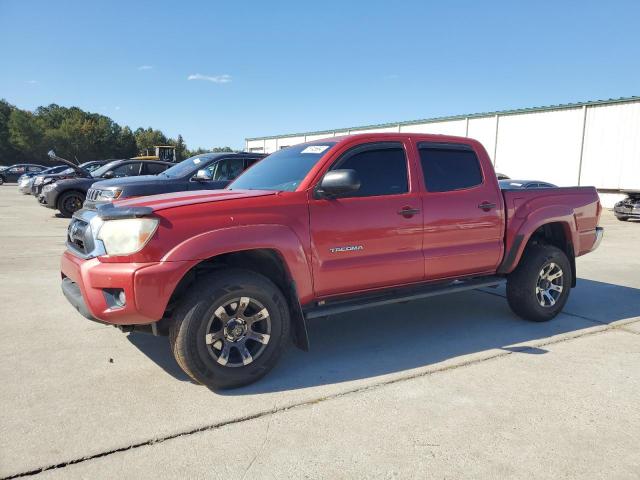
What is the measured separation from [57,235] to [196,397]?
29.8ft

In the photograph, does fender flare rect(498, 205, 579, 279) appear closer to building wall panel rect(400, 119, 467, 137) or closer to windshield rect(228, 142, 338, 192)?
windshield rect(228, 142, 338, 192)

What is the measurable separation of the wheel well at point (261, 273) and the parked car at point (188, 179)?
552 cm

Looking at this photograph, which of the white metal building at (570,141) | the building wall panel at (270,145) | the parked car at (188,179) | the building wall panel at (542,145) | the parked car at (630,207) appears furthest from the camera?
the building wall panel at (270,145)

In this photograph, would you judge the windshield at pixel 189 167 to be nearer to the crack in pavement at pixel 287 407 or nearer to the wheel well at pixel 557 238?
the wheel well at pixel 557 238

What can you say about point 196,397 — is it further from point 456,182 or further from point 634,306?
point 634,306

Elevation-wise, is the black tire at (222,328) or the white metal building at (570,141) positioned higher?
the white metal building at (570,141)

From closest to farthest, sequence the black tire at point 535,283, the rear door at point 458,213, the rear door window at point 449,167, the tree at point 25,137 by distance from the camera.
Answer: the rear door at point 458,213
the rear door window at point 449,167
the black tire at point 535,283
the tree at point 25,137

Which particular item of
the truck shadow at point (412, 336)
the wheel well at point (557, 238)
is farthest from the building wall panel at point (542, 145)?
the wheel well at point (557, 238)

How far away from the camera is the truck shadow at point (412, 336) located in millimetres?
3805

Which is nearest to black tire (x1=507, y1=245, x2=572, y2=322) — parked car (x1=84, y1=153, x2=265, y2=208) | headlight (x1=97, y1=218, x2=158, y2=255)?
headlight (x1=97, y1=218, x2=158, y2=255)

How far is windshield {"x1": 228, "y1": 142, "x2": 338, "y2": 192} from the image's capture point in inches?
160

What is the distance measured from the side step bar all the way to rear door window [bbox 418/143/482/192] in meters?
0.91

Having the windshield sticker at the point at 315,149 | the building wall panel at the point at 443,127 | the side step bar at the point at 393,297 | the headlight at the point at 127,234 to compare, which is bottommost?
the side step bar at the point at 393,297

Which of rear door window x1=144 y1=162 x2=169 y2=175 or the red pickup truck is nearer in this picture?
the red pickup truck
